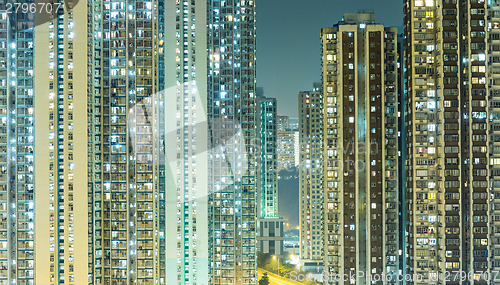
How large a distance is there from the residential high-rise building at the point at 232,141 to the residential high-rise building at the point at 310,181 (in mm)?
13392

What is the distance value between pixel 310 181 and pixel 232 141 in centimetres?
1427

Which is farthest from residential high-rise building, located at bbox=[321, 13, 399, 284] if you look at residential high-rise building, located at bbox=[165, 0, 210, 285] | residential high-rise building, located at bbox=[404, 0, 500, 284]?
residential high-rise building, located at bbox=[165, 0, 210, 285]

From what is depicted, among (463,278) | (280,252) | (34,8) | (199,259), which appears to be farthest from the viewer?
(280,252)

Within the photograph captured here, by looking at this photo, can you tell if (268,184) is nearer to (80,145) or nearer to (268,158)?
(268,158)

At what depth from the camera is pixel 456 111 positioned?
23906 mm

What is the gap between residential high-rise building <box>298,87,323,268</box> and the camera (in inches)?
1705

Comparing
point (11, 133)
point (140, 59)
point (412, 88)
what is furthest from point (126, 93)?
point (412, 88)

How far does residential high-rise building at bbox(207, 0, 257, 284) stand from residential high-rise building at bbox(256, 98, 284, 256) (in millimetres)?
9418

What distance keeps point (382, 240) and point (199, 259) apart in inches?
396

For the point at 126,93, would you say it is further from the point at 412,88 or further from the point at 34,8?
the point at 412,88

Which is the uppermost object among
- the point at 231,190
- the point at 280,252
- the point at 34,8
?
the point at 34,8

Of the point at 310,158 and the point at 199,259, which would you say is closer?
the point at 199,259

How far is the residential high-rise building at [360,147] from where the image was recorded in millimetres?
25766

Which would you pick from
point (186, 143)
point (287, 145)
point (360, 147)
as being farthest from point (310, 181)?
point (360, 147)
